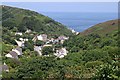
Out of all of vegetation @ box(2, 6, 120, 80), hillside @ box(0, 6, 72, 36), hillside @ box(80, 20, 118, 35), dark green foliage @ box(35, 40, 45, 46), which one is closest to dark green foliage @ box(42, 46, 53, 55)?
vegetation @ box(2, 6, 120, 80)

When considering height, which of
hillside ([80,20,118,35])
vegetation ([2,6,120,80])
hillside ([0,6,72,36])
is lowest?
vegetation ([2,6,120,80])

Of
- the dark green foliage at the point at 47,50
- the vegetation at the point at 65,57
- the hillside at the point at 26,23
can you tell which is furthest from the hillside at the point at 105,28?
the hillside at the point at 26,23

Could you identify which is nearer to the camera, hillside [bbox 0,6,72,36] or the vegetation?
the vegetation

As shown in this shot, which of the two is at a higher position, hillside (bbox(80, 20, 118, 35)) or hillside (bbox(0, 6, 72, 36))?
hillside (bbox(0, 6, 72, 36))

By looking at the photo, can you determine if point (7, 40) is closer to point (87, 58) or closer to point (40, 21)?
point (40, 21)

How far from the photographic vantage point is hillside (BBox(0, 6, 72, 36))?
81.2 metres

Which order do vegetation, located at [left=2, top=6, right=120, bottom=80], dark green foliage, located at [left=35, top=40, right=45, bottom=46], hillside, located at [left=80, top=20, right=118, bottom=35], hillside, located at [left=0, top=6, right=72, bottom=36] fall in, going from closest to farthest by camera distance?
vegetation, located at [left=2, top=6, right=120, bottom=80], hillside, located at [left=80, top=20, right=118, bottom=35], dark green foliage, located at [left=35, top=40, right=45, bottom=46], hillside, located at [left=0, top=6, right=72, bottom=36]

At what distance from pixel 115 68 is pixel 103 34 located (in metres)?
45.2

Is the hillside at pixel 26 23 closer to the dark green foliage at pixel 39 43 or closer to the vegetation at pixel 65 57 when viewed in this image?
the vegetation at pixel 65 57

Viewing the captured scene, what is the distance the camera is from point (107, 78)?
10281mm

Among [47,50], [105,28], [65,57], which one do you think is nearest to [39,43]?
[47,50]

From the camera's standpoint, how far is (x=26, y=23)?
83.1 meters

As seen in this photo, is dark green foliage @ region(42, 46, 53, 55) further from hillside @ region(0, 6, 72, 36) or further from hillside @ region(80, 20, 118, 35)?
hillside @ region(0, 6, 72, 36)

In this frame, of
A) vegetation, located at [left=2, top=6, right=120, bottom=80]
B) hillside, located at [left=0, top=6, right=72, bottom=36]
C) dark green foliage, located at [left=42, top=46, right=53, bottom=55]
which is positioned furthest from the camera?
hillside, located at [left=0, top=6, right=72, bottom=36]
